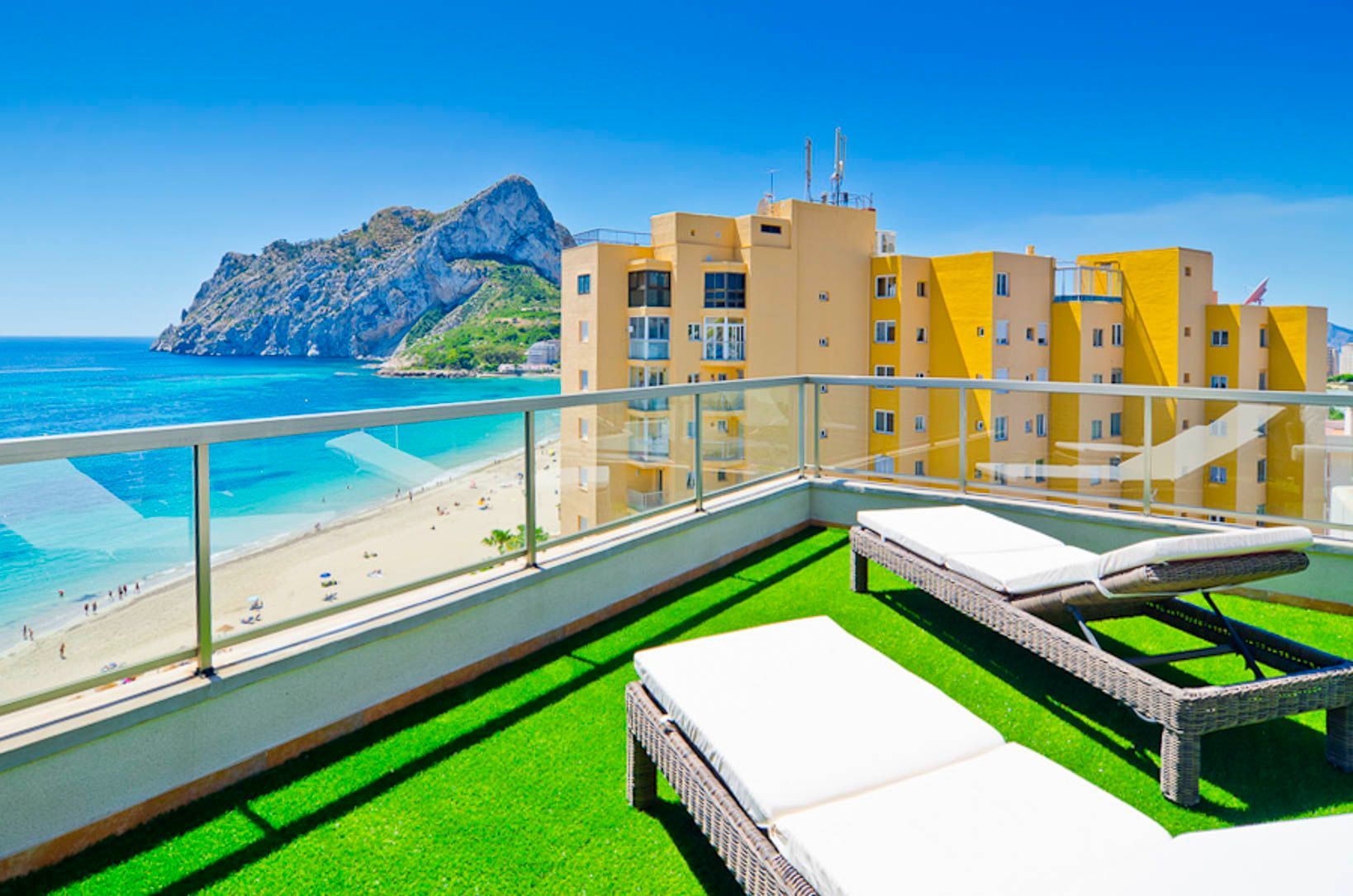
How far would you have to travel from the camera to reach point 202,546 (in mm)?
2645

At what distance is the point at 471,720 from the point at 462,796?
52cm

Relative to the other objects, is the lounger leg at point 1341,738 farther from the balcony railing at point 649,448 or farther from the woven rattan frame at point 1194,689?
the balcony railing at point 649,448

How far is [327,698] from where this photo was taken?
294 cm

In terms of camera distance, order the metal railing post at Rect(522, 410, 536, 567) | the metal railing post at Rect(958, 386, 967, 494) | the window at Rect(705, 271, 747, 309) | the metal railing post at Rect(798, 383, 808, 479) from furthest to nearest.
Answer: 1. the window at Rect(705, 271, 747, 309)
2. the metal railing post at Rect(798, 383, 808, 479)
3. the metal railing post at Rect(958, 386, 967, 494)
4. the metal railing post at Rect(522, 410, 536, 567)

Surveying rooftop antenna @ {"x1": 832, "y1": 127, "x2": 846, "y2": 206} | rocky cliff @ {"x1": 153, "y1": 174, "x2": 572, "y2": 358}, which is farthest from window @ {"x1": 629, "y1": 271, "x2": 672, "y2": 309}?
rocky cliff @ {"x1": 153, "y1": 174, "x2": 572, "y2": 358}

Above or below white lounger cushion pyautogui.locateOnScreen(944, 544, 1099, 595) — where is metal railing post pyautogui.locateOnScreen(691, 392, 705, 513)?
above

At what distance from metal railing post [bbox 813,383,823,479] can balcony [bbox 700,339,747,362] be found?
113 feet

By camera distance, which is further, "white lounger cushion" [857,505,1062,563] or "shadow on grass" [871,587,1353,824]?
A: "white lounger cushion" [857,505,1062,563]

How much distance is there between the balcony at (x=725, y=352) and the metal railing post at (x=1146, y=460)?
117 ft

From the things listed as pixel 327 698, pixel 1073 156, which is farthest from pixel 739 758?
pixel 1073 156

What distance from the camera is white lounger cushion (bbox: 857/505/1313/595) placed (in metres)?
2.71

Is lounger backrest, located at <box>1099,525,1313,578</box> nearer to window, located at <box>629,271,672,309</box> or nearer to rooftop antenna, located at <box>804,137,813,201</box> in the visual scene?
window, located at <box>629,271,672,309</box>

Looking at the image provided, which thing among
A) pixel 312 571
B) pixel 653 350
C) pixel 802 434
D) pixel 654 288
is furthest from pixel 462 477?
pixel 654 288

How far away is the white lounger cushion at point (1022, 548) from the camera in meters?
2.71
